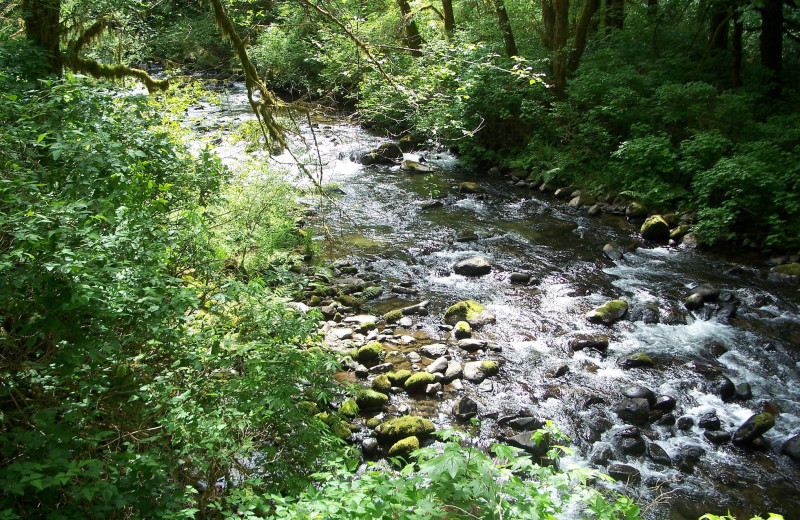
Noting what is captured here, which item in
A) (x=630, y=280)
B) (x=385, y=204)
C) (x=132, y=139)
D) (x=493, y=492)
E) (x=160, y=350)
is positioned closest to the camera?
(x=493, y=492)

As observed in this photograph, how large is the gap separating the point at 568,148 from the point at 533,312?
741 centimetres

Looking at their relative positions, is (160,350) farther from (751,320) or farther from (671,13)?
(671,13)

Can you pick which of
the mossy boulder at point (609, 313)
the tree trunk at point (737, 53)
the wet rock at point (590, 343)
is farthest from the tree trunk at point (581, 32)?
the wet rock at point (590, 343)

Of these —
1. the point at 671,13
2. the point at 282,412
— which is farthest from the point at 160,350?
the point at 671,13

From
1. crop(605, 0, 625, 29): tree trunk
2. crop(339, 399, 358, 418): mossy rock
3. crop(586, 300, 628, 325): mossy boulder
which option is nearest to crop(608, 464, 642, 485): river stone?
crop(339, 399, 358, 418): mossy rock

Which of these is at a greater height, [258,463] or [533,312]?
[258,463]

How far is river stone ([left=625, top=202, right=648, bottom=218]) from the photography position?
38.9 feet

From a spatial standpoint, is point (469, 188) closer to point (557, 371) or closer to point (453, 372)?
point (557, 371)

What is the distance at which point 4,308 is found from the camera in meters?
3.11

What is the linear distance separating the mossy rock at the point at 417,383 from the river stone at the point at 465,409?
54cm

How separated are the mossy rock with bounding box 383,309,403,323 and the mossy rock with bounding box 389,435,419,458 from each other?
9.95ft

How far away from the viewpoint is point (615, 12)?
1894 centimetres

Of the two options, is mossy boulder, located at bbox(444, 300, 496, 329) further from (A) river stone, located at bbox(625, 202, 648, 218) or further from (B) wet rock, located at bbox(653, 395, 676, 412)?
(A) river stone, located at bbox(625, 202, 648, 218)

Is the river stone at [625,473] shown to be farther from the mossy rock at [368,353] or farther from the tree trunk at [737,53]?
the tree trunk at [737,53]
